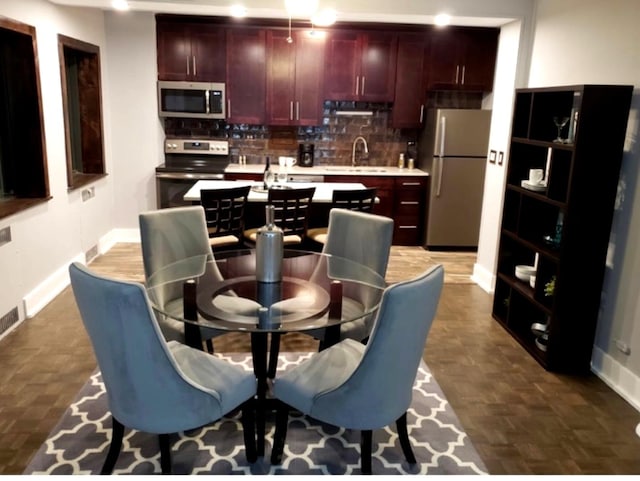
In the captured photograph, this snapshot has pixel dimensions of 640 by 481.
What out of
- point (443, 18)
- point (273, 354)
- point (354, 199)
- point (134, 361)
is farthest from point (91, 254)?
point (443, 18)

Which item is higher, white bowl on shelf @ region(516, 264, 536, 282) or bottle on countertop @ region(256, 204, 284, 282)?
bottle on countertop @ region(256, 204, 284, 282)

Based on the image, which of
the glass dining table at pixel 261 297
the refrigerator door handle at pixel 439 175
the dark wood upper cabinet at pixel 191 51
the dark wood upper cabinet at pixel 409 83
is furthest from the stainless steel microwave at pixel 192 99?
the glass dining table at pixel 261 297

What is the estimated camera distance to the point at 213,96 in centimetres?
579

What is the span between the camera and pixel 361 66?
588 cm

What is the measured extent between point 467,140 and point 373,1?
1.96 metres

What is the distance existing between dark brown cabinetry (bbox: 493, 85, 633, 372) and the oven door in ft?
10.4

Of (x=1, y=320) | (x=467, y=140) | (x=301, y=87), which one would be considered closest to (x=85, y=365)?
(x=1, y=320)

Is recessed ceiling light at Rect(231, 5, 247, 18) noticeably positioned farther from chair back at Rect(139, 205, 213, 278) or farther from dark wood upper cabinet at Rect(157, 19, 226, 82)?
chair back at Rect(139, 205, 213, 278)

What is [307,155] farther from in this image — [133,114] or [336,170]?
[133,114]

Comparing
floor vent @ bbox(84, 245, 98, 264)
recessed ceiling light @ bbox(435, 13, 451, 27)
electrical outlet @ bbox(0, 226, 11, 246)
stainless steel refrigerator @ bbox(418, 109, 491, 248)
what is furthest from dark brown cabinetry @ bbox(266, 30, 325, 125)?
electrical outlet @ bbox(0, 226, 11, 246)

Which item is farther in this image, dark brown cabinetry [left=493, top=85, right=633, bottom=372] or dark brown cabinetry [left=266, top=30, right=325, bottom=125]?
dark brown cabinetry [left=266, top=30, right=325, bottom=125]

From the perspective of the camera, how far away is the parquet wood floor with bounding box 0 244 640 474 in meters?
2.46

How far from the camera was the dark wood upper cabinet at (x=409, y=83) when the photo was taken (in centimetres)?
584

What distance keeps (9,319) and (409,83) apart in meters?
4.49
